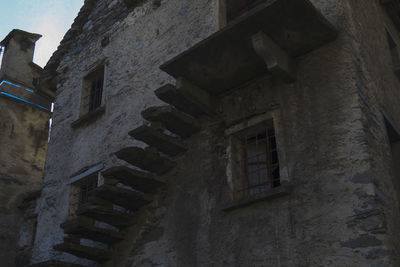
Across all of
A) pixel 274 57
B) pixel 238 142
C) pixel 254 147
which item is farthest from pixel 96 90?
pixel 274 57

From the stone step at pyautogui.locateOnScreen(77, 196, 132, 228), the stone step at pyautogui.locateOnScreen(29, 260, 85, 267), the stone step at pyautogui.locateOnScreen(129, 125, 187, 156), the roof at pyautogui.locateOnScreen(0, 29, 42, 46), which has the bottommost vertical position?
the stone step at pyautogui.locateOnScreen(29, 260, 85, 267)

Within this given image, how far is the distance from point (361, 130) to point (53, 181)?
7.32 metres

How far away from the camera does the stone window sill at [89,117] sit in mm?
10222

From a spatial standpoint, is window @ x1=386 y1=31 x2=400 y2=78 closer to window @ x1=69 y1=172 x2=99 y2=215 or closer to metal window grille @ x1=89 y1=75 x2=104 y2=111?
metal window grille @ x1=89 y1=75 x2=104 y2=111

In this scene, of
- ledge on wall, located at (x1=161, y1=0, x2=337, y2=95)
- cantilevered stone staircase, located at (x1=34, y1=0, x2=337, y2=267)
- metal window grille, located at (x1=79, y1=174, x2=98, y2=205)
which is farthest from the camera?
metal window grille, located at (x1=79, y1=174, x2=98, y2=205)

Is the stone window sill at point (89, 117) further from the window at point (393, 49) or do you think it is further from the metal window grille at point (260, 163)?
the window at point (393, 49)

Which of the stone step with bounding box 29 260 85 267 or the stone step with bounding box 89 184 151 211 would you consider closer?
the stone step with bounding box 89 184 151 211

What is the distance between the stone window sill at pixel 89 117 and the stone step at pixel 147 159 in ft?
9.51

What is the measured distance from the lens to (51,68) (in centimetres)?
1288

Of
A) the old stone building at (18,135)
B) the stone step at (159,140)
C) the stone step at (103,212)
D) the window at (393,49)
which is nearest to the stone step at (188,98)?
the stone step at (159,140)

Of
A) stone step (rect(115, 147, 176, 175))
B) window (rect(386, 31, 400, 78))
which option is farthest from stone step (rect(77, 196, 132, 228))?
window (rect(386, 31, 400, 78))

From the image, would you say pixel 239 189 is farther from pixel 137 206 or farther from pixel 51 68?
pixel 51 68

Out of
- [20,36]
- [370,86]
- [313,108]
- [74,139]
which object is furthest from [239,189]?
[20,36]

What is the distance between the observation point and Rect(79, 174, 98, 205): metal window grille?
9.79 meters
